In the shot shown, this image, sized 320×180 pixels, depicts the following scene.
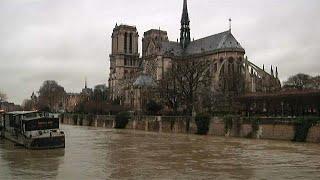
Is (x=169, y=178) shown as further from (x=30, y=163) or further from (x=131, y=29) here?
(x=131, y=29)

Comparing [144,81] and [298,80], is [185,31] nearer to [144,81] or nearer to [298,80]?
[144,81]

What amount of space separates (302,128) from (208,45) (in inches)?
2314

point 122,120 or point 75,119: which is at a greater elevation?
point 75,119

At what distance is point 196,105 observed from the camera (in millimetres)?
68375

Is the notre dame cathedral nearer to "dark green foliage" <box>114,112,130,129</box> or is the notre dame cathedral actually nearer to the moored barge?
"dark green foliage" <box>114,112,130,129</box>

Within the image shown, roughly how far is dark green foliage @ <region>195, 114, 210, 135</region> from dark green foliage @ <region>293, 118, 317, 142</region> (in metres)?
13.2

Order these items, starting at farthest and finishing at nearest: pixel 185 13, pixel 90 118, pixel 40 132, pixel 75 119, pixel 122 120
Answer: pixel 185 13, pixel 75 119, pixel 90 118, pixel 122 120, pixel 40 132

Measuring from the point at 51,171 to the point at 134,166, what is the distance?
13.5 feet

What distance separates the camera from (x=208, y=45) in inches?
3875

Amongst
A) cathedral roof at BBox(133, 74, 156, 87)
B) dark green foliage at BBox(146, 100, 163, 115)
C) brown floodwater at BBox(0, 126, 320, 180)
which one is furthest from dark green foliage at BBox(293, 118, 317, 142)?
cathedral roof at BBox(133, 74, 156, 87)

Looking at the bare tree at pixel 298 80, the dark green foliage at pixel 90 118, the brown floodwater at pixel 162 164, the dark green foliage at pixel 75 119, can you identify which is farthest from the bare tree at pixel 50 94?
the brown floodwater at pixel 162 164

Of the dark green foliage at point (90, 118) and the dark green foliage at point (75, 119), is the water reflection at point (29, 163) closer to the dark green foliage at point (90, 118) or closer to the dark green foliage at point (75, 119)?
the dark green foliage at point (90, 118)

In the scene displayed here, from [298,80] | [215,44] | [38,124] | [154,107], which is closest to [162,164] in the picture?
[38,124]

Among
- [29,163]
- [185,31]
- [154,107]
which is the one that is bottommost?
[29,163]
